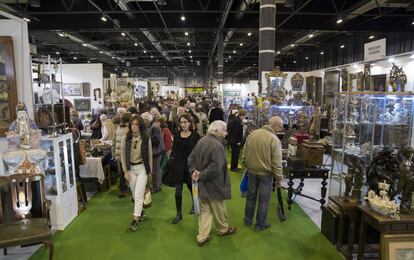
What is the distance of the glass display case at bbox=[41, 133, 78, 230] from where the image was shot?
150 inches

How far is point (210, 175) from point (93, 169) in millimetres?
2964

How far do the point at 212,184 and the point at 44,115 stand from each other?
2.53 meters

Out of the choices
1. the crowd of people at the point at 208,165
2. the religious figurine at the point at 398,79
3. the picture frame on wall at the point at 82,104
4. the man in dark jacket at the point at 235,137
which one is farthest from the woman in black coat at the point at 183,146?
the picture frame on wall at the point at 82,104

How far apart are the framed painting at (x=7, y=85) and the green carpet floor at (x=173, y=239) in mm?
1664

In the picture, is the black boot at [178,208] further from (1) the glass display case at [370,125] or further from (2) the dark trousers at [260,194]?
(1) the glass display case at [370,125]

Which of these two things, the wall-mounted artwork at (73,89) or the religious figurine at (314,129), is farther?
the wall-mounted artwork at (73,89)

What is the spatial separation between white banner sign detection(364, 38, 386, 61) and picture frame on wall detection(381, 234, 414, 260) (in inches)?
156

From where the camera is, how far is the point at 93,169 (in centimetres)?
531

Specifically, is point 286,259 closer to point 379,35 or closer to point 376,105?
point 376,105

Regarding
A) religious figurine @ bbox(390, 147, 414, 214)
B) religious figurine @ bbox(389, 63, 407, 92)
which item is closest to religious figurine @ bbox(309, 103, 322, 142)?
religious figurine @ bbox(389, 63, 407, 92)

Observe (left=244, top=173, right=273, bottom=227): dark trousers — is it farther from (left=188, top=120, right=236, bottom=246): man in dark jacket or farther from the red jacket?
the red jacket

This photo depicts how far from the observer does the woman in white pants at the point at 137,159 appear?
12.5 feet

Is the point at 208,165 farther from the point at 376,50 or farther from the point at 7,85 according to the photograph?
the point at 376,50

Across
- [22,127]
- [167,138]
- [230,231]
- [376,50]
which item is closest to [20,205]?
[22,127]
